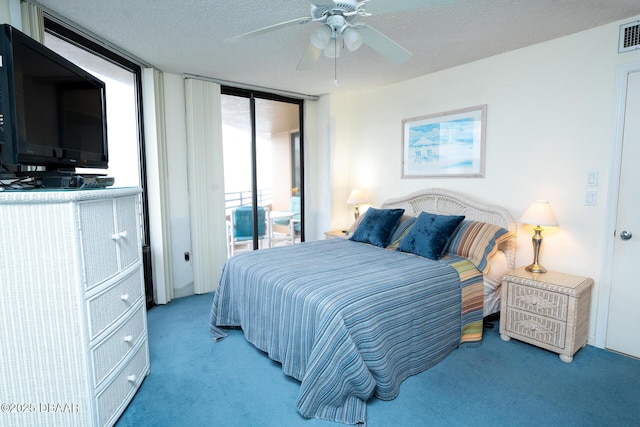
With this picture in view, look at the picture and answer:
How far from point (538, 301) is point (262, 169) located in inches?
135

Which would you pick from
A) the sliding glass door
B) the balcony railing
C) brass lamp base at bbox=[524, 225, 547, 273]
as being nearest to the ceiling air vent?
brass lamp base at bbox=[524, 225, 547, 273]

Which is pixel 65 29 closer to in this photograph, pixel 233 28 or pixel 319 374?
pixel 233 28

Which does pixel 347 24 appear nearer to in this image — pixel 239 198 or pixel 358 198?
pixel 358 198

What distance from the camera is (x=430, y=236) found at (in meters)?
2.98

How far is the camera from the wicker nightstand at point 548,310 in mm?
2457

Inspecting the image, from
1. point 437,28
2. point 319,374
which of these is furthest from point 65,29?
point 319,374

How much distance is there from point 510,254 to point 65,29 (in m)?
4.04

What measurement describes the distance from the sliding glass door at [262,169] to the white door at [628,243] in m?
3.53

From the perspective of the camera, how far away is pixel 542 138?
9.77 feet

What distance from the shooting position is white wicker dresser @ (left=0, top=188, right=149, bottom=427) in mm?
1480

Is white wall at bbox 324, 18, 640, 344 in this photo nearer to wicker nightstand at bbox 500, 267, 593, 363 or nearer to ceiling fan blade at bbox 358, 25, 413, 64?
wicker nightstand at bbox 500, 267, 593, 363

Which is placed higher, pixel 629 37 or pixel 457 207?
pixel 629 37

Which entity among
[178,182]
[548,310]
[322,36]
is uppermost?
[322,36]

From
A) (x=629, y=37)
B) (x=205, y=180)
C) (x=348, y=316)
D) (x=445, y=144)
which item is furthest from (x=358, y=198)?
(x=629, y=37)
